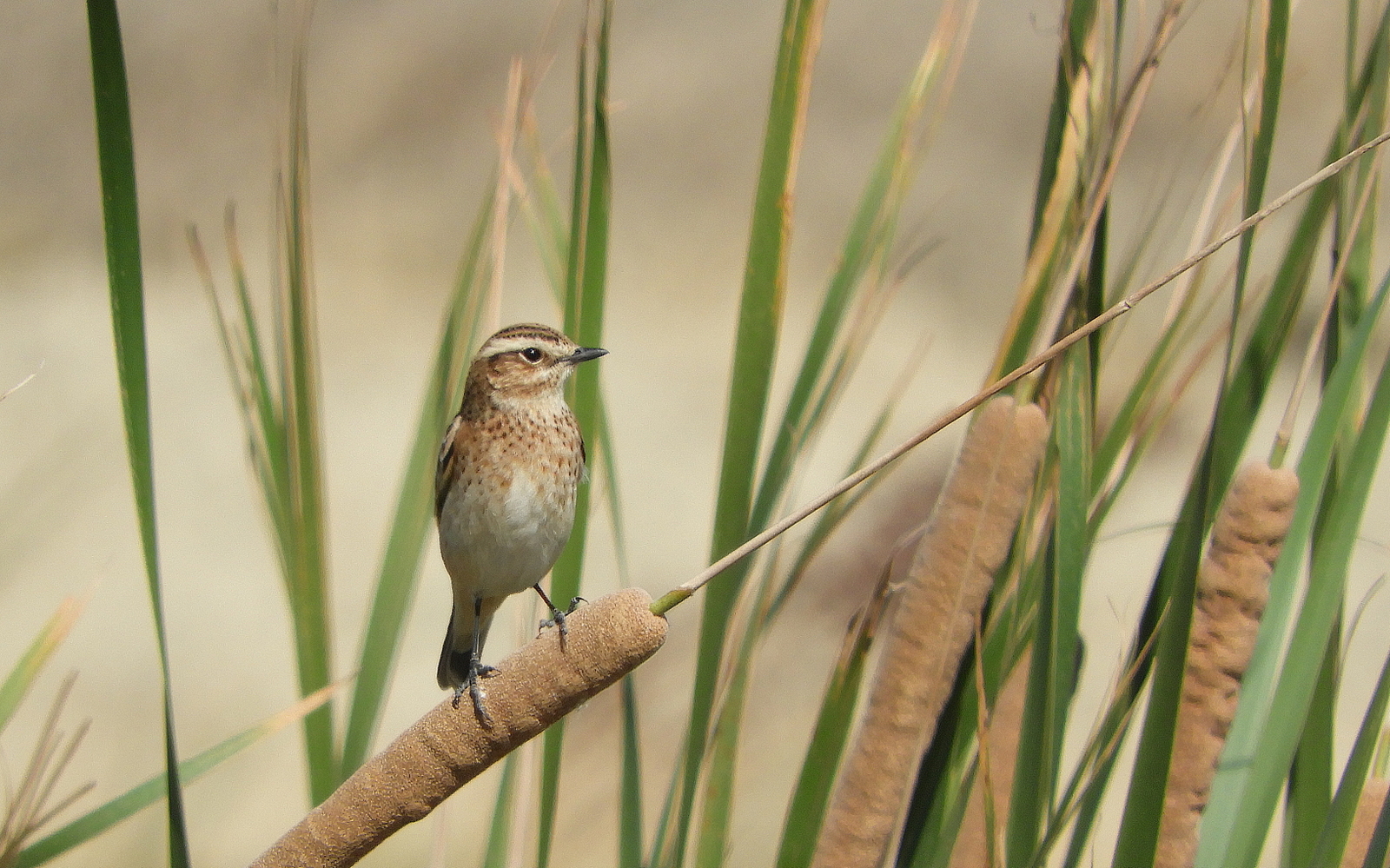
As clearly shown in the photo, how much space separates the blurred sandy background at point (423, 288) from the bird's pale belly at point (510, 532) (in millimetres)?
2635

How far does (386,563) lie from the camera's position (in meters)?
1.52

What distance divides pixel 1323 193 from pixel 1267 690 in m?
0.54

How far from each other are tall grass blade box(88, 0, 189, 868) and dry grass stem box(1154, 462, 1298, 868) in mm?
1019

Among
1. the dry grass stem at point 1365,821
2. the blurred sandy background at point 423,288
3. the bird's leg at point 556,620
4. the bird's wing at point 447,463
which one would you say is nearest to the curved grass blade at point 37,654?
the bird's leg at point 556,620

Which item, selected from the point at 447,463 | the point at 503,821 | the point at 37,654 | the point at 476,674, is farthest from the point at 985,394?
the point at 447,463

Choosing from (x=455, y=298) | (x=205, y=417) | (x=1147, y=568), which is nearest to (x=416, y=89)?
(x=205, y=417)

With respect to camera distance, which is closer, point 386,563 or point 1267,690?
point 1267,690

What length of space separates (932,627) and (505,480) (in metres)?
1.08

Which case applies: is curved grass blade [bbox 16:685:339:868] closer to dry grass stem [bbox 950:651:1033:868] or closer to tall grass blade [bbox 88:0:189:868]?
tall grass blade [bbox 88:0:189:868]

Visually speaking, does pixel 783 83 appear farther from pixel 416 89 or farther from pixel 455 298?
pixel 416 89

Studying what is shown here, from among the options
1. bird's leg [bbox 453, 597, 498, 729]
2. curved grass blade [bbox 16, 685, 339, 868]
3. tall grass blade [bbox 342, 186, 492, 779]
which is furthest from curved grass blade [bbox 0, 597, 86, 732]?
bird's leg [bbox 453, 597, 498, 729]

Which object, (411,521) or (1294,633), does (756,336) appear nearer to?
(411,521)

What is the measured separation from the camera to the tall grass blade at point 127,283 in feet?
3.15

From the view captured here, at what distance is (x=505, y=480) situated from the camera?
2250mm
